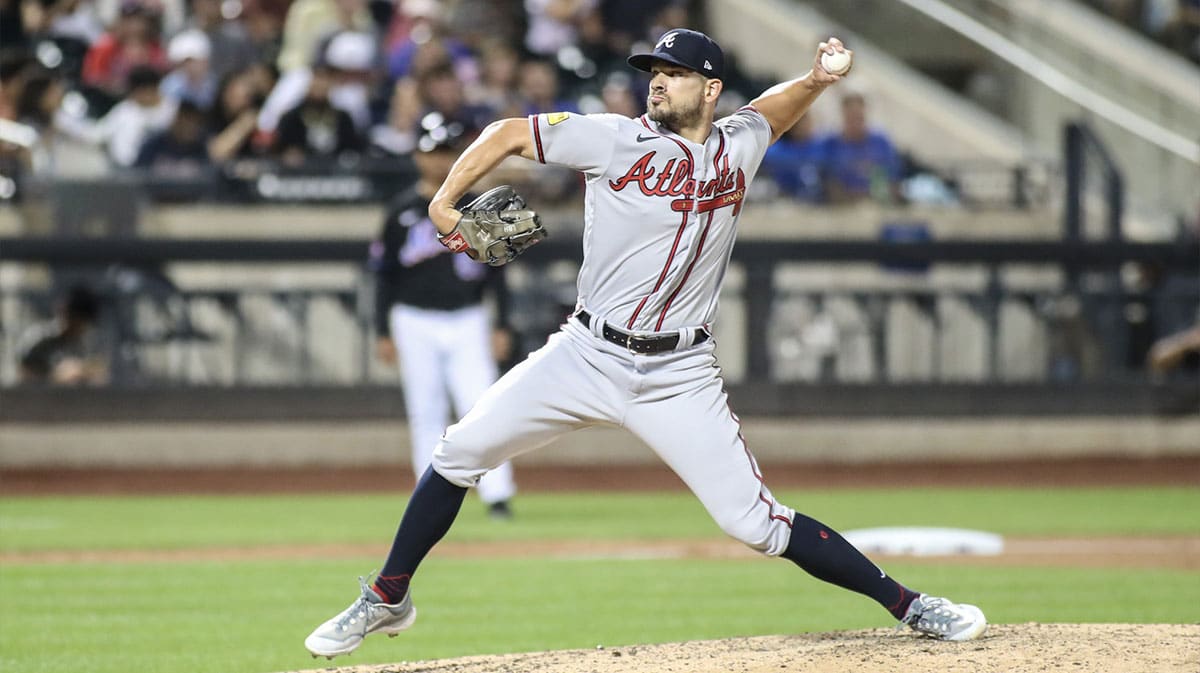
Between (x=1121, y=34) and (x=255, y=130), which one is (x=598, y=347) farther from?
(x=1121, y=34)

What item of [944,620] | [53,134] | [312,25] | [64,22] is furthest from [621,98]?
[944,620]

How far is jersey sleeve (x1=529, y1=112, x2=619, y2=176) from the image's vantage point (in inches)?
204

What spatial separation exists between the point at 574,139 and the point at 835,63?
0.90m

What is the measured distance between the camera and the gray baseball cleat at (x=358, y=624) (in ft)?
17.3

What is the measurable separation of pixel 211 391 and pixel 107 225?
1.53 meters

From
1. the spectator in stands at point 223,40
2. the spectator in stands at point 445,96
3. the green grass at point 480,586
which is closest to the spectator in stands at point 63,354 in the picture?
the green grass at point 480,586

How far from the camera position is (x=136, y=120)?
14.0 meters

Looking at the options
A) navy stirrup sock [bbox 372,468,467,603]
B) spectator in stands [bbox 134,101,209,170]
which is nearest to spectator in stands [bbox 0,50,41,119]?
spectator in stands [bbox 134,101,209,170]

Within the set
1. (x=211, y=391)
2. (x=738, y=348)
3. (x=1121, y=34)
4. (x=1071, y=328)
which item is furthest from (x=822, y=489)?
(x=1121, y=34)

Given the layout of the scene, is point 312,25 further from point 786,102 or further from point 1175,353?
point 786,102

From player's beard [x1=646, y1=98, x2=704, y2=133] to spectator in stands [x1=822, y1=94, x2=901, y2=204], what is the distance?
8905mm

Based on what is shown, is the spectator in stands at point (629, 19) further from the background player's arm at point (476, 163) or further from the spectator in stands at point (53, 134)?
the background player's arm at point (476, 163)

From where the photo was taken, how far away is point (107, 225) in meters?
13.1

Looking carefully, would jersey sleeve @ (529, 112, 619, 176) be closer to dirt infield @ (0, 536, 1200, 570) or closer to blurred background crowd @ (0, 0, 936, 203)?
A: dirt infield @ (0, 536, 1200, 570)
